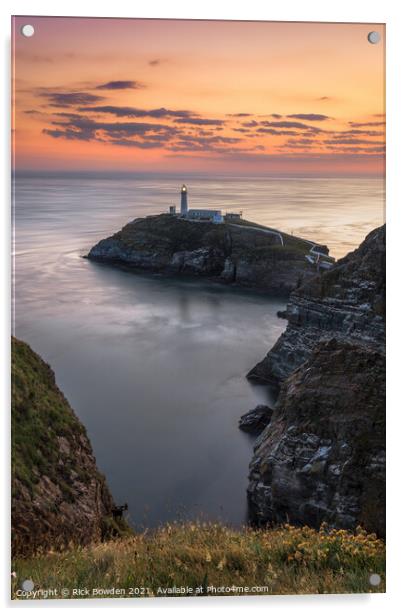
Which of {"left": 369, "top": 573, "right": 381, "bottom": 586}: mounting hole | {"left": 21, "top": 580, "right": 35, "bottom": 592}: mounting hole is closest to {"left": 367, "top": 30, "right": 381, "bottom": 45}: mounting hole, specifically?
{"left": 369, "top": 573, "right": 381, "bottom": 586}: mounting hole

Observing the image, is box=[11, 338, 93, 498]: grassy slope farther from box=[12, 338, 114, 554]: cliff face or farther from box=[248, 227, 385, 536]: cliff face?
box=[248, 227, 385, 536]: cliff face

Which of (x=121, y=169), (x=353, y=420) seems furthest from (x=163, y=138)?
(x=353, y=420)

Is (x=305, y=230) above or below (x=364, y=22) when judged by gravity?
below

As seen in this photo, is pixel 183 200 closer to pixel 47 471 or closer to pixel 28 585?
pixel 47 471

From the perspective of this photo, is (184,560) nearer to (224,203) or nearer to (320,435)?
(320,435)

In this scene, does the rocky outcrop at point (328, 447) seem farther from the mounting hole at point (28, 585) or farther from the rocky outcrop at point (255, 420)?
the mounting hole at point (28, 585)
